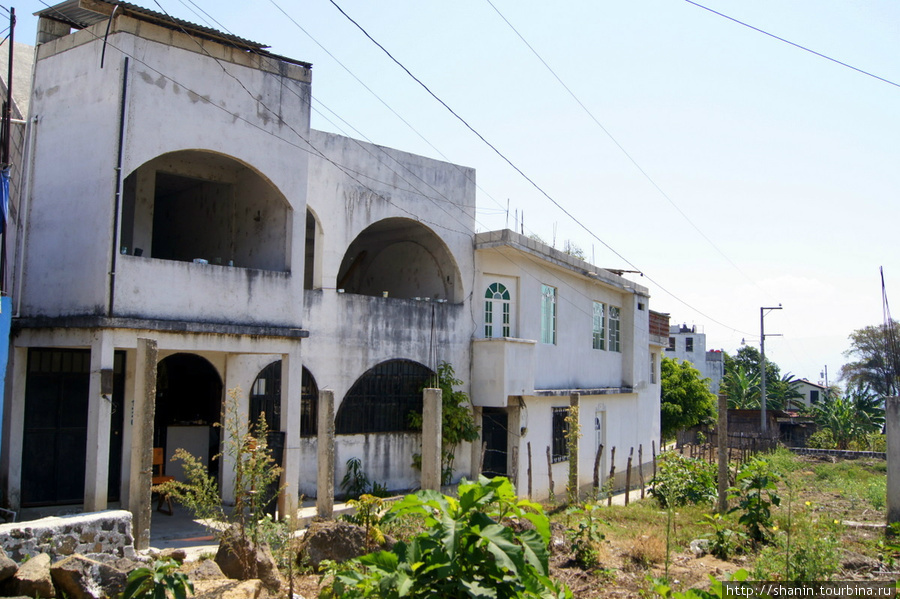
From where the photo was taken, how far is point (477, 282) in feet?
63.9

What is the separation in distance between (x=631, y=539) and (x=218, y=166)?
33.2 ft

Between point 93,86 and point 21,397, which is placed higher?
point 93,86

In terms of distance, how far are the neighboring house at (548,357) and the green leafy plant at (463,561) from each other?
1214 cm

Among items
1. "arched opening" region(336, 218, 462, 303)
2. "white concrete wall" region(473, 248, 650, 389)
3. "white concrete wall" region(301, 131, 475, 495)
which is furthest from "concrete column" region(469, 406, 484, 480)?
"arched opening" region(336, 218, 462, 303)

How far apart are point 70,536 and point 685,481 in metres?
13.2

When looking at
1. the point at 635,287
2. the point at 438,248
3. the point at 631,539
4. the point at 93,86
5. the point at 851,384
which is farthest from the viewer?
the point at 851,384

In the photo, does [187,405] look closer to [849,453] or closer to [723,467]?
[723,467]

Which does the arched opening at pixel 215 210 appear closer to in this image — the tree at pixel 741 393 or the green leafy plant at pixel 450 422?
the green leafy plant at pixel 450 422

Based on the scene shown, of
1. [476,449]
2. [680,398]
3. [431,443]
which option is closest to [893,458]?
[431,443]

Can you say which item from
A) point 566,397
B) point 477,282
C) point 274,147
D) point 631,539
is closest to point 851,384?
point 566,397

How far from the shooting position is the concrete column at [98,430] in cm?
1070

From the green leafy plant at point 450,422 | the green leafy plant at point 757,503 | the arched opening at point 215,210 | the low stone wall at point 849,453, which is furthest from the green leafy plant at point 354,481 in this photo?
the low stone wall at point 849,453

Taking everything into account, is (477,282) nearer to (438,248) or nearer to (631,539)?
(438,248)

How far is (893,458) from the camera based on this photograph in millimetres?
13602
